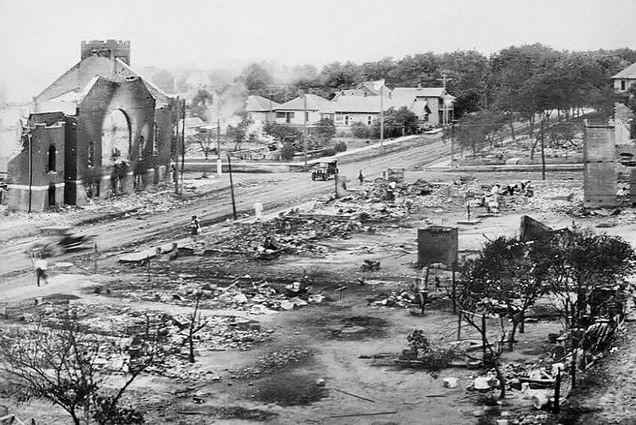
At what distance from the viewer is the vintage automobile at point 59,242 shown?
30300 mm

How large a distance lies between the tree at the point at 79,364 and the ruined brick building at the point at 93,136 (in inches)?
579

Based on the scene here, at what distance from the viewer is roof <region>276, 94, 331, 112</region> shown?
69.6 metres

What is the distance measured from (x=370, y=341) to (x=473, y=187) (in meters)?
23.7

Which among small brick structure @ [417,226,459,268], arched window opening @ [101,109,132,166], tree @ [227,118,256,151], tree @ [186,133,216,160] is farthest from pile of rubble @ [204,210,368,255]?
tree @ [227,118,256,151]

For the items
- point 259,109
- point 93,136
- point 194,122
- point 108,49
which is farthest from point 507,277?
point 259,109

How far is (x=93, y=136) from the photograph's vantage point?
1545 inches

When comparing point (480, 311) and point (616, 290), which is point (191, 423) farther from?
Answer: point (616, 290)

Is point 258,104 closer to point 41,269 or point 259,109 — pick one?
point 259,109

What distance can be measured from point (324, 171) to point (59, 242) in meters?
18.8

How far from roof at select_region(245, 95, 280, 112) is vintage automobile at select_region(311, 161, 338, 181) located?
20192 millimetres

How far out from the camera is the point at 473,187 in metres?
43.4

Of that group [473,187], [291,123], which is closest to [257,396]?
[473,187]

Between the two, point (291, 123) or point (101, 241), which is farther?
point (291, 123)

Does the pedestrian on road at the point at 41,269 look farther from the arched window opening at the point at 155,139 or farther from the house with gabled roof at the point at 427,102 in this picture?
the house with gabled roof at the point at 427,102
